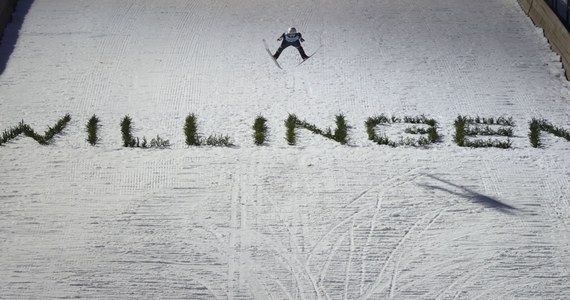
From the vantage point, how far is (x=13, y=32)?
25594 millimetres

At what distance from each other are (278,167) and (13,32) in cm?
1021

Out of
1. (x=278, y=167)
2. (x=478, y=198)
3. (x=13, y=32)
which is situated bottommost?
(x=478, y=198)

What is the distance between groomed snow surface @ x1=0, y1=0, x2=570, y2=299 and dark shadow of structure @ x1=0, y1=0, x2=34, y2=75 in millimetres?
200

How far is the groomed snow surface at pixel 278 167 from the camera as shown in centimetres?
1576

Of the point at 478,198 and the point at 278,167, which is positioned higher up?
the point at 278,167

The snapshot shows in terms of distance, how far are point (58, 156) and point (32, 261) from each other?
348cm

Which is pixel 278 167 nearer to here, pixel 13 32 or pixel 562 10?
pixel 562 10

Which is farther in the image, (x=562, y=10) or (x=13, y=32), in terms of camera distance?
(x=13, y=32)

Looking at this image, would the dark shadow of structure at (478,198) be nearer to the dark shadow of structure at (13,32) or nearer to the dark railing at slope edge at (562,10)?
the dark railing at slope edge at (562,10)

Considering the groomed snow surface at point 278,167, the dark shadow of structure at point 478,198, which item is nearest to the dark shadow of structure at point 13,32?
the groomed snow surface at point 278,167

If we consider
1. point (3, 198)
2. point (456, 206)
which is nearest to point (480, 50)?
point (456, 206)

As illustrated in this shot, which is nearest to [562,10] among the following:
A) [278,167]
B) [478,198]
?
[478,198]

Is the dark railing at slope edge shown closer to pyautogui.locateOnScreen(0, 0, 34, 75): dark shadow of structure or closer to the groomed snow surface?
the groomed snow surface

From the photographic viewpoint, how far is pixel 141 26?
25.9 meters
